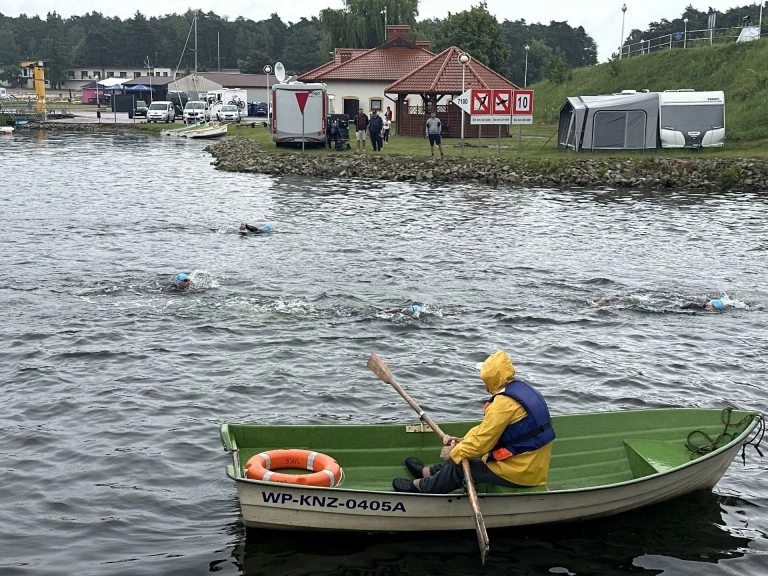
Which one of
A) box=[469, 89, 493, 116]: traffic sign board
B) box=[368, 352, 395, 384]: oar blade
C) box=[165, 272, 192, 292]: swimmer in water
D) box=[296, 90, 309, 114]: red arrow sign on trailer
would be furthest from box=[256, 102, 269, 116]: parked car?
box=[368, 352, 395, 384]: oar blade

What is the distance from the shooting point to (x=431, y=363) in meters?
15.0

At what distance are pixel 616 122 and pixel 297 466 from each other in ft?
111

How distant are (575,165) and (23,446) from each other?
97.1 ft

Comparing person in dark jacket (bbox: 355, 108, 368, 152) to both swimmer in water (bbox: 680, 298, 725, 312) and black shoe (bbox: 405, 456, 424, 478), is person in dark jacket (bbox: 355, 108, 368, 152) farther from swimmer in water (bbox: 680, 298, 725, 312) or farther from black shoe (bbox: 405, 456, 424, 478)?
black shoe (bbox: 405, 456, 424, 478)

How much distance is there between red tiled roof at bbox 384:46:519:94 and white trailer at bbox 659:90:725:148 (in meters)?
11.5

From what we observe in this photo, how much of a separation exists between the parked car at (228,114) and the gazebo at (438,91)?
24.7 m

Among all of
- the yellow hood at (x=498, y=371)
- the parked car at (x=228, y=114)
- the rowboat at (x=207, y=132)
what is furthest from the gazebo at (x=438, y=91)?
the yellow hood at (x=498, y=371)

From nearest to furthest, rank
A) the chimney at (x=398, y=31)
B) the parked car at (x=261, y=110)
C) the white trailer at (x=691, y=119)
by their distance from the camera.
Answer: the white trailer at (x=691, y=119) → the chimney at (x=398, y=31) → the parked car at (x=261, y=110)

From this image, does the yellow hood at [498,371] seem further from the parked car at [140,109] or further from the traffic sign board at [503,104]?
the parked car at [140,109]

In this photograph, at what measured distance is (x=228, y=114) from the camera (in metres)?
73.0

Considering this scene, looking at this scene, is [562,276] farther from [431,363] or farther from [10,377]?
[10,377]

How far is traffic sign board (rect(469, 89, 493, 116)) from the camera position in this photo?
40094mm

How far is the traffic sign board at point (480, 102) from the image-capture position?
40094 millimetres

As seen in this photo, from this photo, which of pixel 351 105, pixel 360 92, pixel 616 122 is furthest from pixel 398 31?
pixel 616 122
